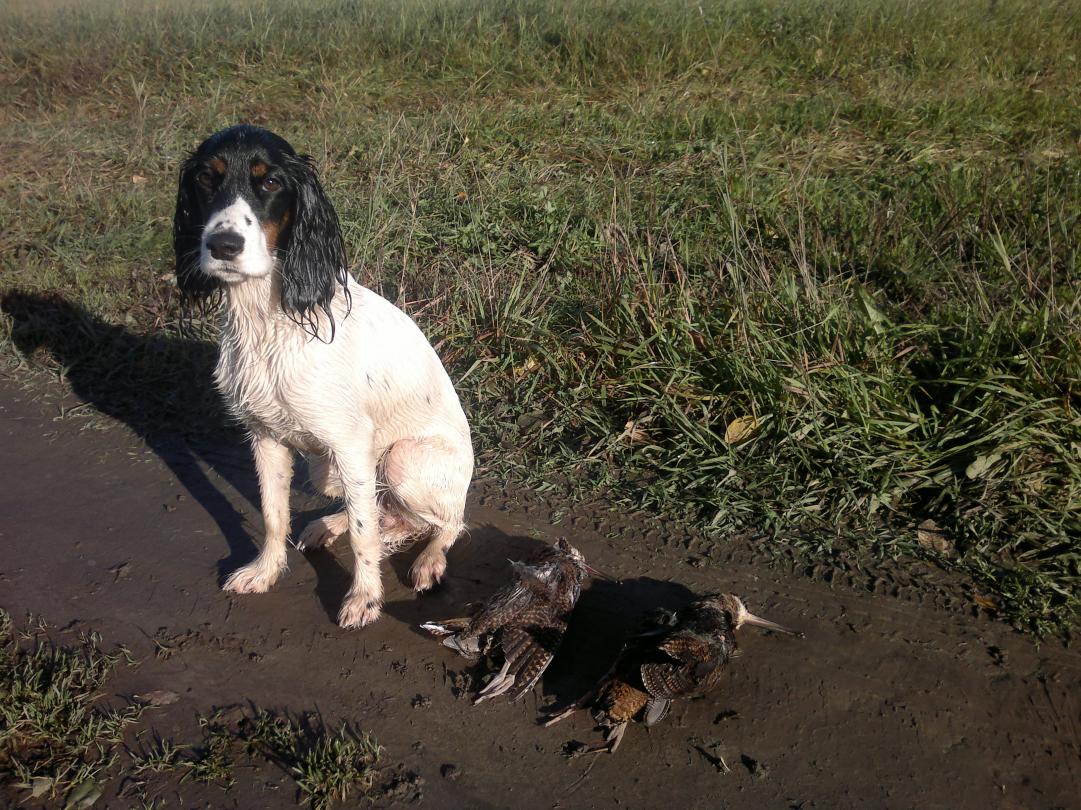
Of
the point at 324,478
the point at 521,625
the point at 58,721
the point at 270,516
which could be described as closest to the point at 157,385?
the point at 324,478

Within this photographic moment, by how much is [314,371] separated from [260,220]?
0.53 metres

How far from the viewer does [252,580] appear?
10.7ft

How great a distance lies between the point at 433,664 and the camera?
291 cm

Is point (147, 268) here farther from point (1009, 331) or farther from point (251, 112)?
point (1009, 331)

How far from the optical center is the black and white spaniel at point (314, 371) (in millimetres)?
2713

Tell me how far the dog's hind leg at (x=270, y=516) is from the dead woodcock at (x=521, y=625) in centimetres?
75

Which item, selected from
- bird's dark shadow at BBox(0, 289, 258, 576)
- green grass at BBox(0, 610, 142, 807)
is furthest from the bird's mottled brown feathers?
bird's dark shadow at BBox(0, 289, 258, 576)

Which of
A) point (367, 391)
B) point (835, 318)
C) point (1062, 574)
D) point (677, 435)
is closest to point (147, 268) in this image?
point (367, 391)

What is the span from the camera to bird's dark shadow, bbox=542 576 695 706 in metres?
2.82

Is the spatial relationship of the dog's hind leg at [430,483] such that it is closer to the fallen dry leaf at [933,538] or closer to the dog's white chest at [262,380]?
the dog's white chest at [262,380]

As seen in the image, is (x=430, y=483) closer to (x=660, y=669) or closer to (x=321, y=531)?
(x=321, y=531)

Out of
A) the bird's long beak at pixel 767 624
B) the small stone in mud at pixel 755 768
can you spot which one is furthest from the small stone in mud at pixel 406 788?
the bird's long beak at pixel 767 624

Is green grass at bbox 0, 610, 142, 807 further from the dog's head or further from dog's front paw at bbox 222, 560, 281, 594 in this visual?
the dog's head

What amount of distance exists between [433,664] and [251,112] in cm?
602
